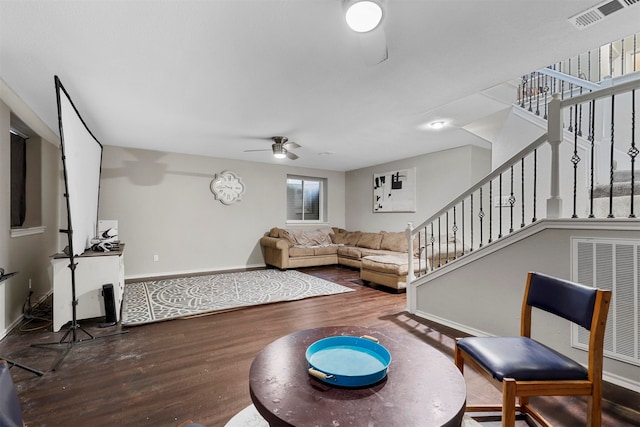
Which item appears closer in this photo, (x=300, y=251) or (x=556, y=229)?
(x=556, y=229)

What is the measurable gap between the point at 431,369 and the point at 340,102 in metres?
2.89

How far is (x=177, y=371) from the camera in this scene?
86.0 inches

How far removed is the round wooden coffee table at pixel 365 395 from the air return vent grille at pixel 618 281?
160 cm

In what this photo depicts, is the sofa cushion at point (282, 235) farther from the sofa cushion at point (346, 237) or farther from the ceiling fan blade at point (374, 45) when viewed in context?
the ceiling fan blade at point (374, 45)

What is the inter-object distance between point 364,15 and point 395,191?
17.3 feet

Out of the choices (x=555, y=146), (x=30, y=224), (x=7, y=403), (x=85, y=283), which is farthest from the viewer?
(x=30, y=224)

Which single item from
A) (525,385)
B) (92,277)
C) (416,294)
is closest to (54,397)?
(92,277)

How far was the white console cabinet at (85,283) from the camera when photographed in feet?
9.57

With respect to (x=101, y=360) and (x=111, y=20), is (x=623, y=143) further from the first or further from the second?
(x=101, y=360)

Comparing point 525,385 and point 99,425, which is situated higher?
point 525,385

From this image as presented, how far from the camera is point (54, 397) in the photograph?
187 centimetres

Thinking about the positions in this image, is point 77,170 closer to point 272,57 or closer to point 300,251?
point 272,57

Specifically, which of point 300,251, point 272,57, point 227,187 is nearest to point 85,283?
point 272,57

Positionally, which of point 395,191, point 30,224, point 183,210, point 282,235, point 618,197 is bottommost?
point 282,235
